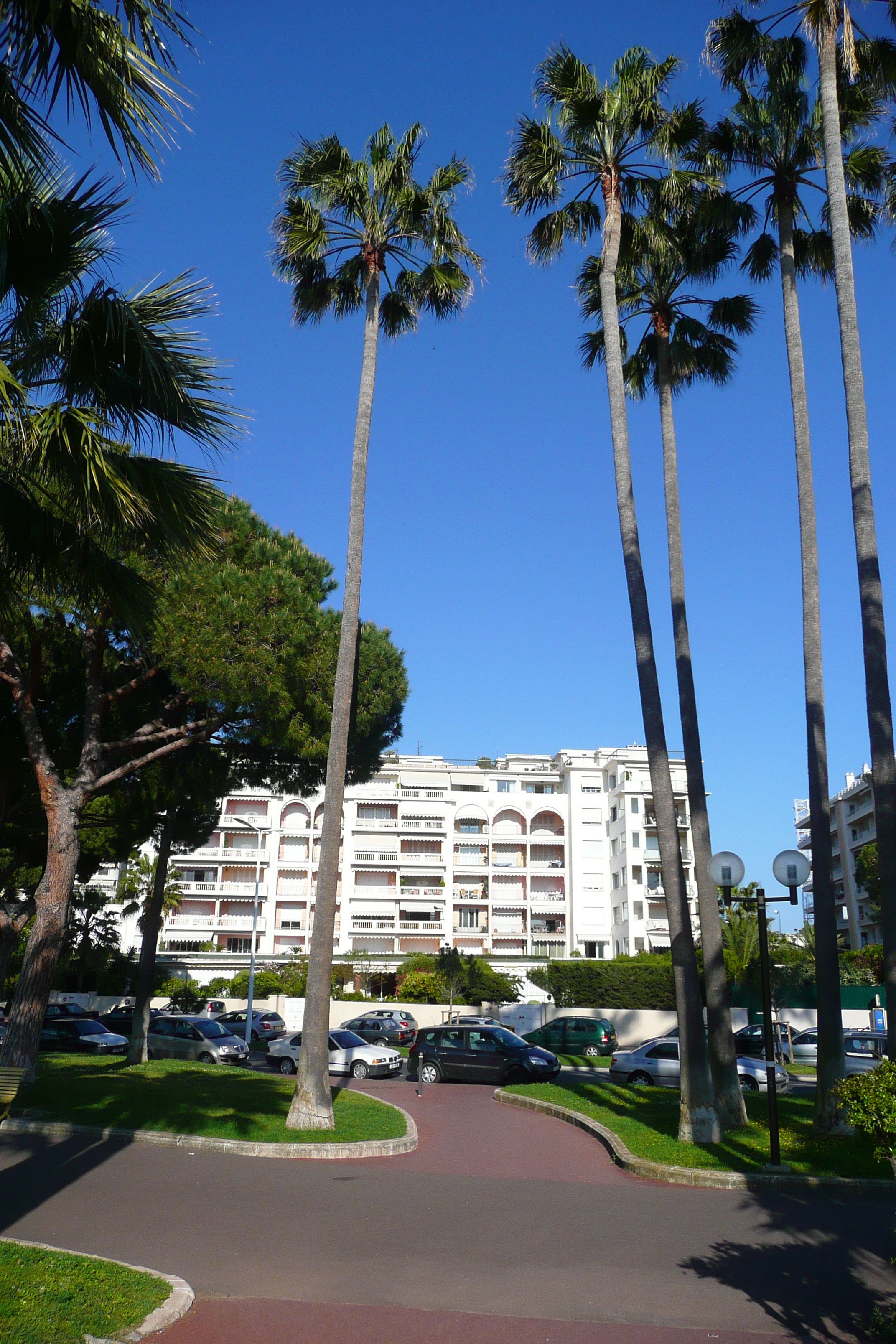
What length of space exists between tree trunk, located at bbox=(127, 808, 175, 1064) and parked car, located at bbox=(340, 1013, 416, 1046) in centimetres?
1220

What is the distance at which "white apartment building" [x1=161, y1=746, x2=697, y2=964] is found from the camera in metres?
72.7

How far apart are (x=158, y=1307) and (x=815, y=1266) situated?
5.34m

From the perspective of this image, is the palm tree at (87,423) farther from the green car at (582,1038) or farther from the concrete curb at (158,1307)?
the green car at (582,1038)

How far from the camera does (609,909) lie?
244ft

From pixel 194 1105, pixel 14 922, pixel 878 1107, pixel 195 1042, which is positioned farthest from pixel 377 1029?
pixel 878 1107

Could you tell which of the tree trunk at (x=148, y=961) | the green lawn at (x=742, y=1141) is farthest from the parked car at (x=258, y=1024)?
the green lawn at (x=742, y=1141)

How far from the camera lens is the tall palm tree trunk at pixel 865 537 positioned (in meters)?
12.0

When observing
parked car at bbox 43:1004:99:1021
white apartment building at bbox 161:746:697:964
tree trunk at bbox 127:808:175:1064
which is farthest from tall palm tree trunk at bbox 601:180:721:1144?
white apartment building at bbox 161:746:697:964

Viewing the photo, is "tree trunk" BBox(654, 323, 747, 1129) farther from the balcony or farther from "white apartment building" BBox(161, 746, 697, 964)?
the balcony

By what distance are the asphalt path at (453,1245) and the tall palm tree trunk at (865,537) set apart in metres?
3.20

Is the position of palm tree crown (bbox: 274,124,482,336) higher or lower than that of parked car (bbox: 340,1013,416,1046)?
higher

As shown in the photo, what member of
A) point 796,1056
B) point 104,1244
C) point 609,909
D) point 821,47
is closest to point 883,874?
point 104,1244

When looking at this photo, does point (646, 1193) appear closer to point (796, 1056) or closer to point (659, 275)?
point (659, 275)

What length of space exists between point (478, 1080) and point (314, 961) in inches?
510
